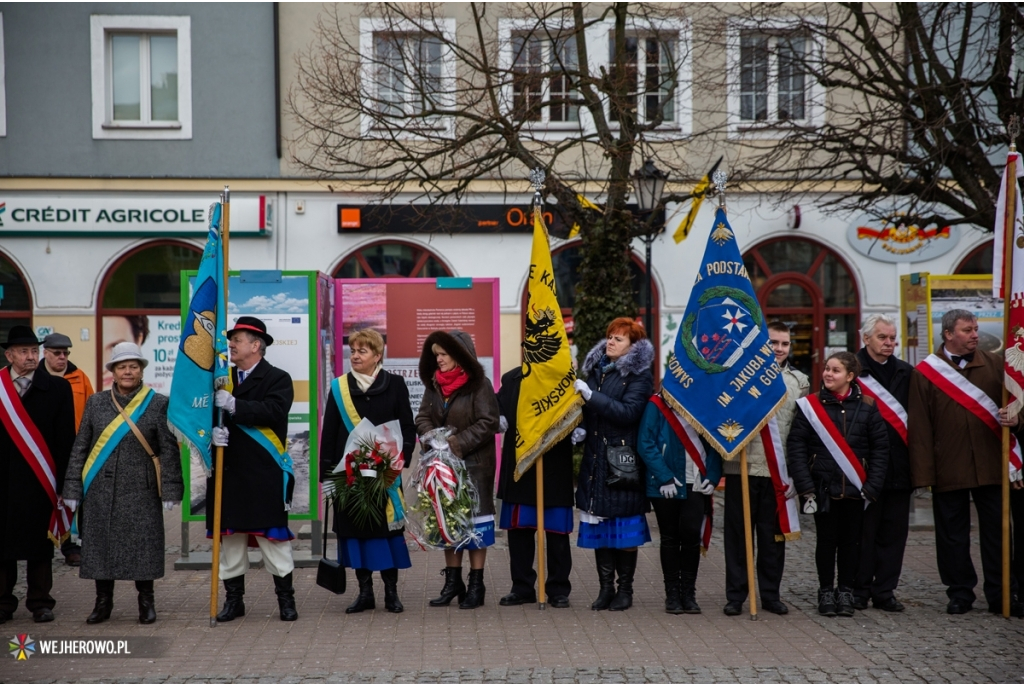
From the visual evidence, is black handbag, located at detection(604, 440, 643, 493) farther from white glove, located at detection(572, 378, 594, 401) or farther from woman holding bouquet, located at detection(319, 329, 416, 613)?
woman holding bouquet, located at detection(319, 329, 416, 613)

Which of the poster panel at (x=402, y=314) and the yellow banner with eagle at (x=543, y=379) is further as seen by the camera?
the poster panel at (x=402, y=314)

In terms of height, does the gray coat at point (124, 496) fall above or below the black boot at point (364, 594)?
above

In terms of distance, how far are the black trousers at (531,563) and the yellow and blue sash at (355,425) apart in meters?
0.88

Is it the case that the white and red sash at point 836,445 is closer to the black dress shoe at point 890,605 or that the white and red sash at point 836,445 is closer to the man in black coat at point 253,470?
the black dress shoe at point 890,605

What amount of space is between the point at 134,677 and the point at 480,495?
2627 millimetres

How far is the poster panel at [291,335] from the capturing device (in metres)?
9.00

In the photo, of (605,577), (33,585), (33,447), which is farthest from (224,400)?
(605,577)

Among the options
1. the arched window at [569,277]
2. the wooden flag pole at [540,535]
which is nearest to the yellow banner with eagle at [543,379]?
the wooden flag pole at [540,535]

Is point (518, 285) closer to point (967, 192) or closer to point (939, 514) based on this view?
point (967, 192)

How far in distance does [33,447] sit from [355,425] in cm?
222

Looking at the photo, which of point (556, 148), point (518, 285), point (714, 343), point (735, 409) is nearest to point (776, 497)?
point (735, 409)

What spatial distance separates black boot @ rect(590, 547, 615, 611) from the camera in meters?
7.41

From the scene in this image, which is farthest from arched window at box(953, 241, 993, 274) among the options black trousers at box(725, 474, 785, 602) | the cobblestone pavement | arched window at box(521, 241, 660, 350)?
black trousers at box(725, 474, 785, 602)

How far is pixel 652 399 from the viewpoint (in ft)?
23.9
